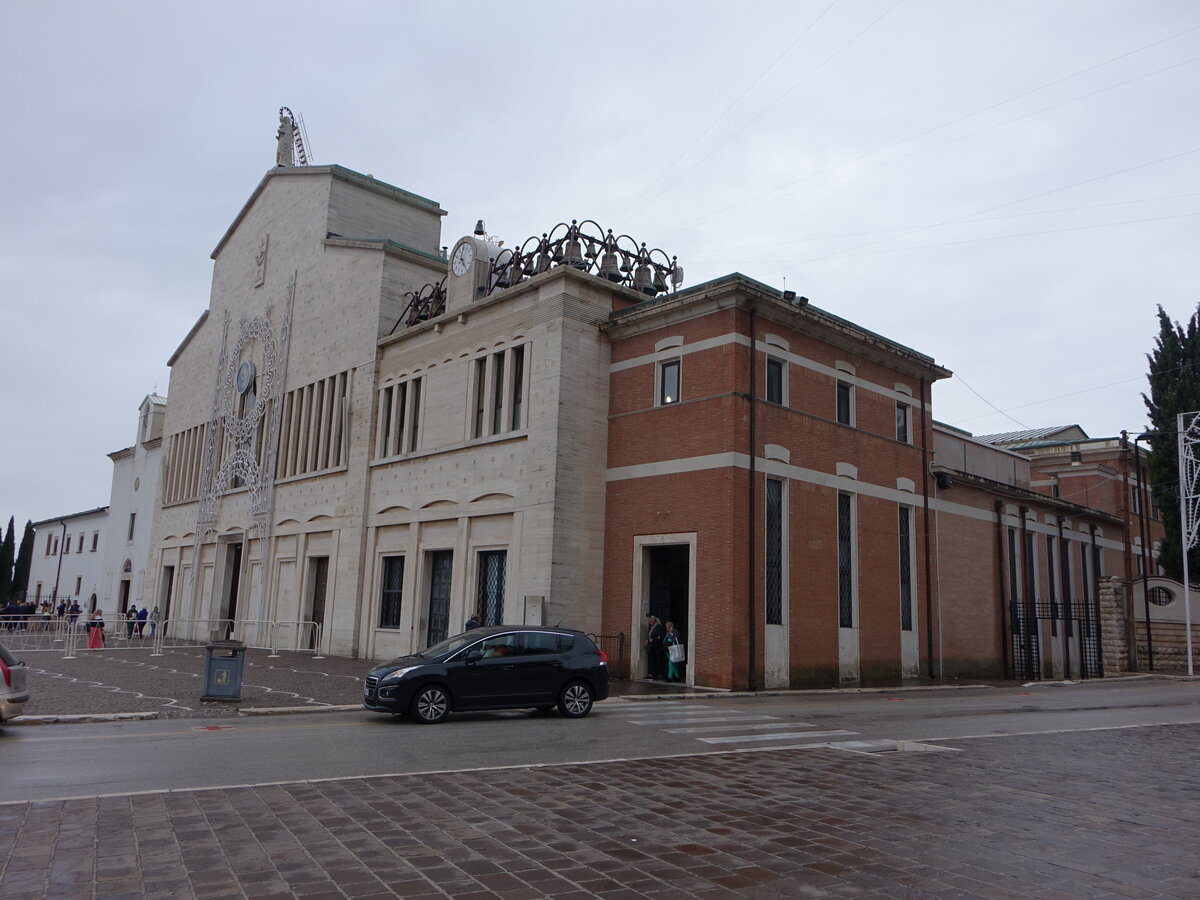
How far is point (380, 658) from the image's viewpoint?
30.1 m

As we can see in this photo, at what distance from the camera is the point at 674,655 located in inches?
896

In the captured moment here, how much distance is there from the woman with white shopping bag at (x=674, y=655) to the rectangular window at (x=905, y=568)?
8.64 meters

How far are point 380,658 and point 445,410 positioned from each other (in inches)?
335

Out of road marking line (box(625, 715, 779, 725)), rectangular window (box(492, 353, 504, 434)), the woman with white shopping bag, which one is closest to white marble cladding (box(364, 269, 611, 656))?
rectangular window (box(492, 353, 504, 434))

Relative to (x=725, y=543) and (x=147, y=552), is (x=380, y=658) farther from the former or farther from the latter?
(x=147, y=552)

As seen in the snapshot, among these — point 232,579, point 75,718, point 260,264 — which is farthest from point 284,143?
point 75,718

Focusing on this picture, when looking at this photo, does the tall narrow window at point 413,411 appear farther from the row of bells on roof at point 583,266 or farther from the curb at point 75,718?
the curb at point 75,718

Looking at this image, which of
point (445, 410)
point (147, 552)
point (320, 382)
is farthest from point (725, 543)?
point (147, 552)

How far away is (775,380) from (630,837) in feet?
63.2

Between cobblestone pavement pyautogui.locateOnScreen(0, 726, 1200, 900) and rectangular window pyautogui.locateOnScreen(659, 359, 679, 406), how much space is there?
1574 cm

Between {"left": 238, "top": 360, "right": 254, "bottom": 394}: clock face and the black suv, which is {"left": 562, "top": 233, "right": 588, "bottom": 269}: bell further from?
{"left": 238, "top": 360, "right": 254, "bottom": 394}: clock face

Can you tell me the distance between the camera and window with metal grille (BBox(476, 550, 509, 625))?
26.5m

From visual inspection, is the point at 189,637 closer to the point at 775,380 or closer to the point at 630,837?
the point at 775,380

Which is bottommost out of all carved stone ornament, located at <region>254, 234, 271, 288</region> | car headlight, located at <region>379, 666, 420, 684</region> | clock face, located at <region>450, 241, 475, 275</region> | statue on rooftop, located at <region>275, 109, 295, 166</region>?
car headlight, located at <region>379, 666, 420, 684</region>
